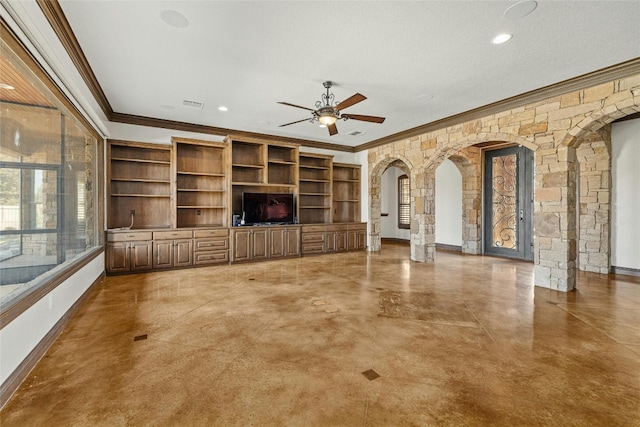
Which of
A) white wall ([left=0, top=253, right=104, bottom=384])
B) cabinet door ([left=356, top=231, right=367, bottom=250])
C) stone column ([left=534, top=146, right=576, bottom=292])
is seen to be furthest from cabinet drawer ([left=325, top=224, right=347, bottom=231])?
white wall ([left=0, top=253, right=104, bottom=384])

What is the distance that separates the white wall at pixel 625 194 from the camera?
5.14 metres

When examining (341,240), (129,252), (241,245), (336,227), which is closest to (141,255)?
(129,252)

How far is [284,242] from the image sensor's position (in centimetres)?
688

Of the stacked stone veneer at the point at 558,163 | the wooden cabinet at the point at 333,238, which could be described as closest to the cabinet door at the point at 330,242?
the wooden cabinet at the point at 333,238

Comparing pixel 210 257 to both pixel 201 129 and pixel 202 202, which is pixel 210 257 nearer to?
pixel 202 202

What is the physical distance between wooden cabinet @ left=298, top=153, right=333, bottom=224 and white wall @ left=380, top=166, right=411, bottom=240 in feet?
11.5

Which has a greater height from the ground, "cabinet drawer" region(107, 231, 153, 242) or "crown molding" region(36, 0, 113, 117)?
"crown molding" region(36, 0, 113, 117)

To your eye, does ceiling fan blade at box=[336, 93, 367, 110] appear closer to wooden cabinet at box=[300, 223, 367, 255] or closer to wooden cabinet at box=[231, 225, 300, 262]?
wooden cabinet at box=[231, 225, 300, 262]

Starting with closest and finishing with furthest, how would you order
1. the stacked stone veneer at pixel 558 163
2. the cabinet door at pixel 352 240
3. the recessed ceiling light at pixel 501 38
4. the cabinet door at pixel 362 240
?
the recessed ceiling light at pixel 501 38 < the stacked stone veneer at pixel 558 163 < the cabinet door at pixel 352 240 < the cabinet door at pixel 362 240

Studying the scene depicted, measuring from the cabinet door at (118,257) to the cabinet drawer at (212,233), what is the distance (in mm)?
1188

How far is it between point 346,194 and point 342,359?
21.4 ft

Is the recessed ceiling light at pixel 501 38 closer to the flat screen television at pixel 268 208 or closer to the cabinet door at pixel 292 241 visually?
the flat screen television at pixel 268 208

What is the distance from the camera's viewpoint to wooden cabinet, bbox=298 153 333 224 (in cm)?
780

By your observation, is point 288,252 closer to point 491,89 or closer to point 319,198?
point 319,198
